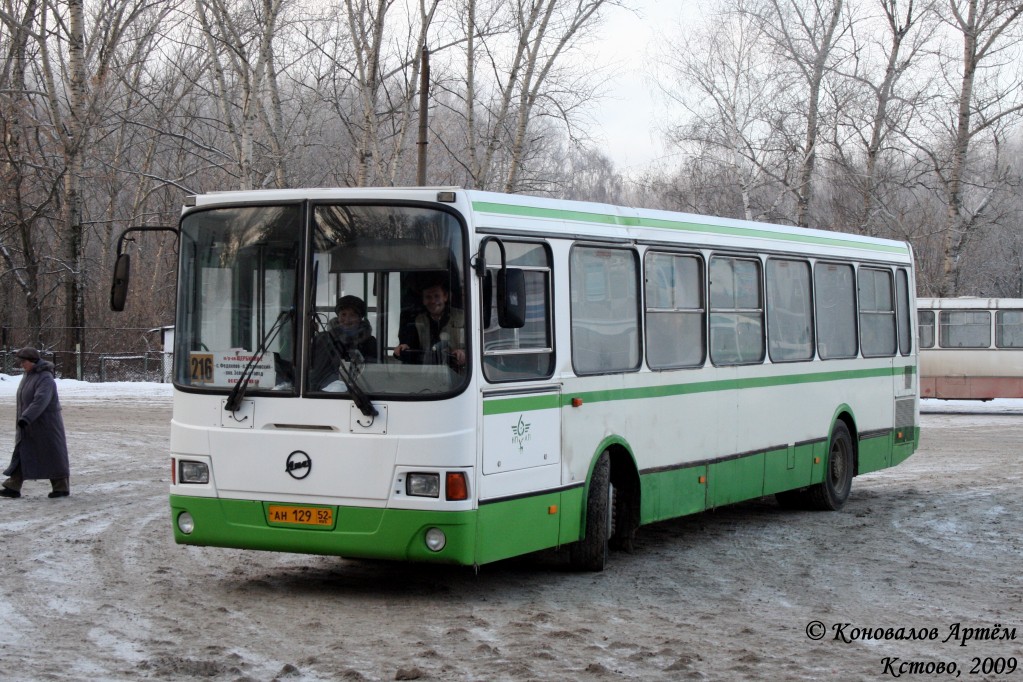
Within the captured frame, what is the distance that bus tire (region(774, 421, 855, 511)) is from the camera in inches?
571

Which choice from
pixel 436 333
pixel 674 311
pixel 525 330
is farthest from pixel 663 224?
pixel 436 333

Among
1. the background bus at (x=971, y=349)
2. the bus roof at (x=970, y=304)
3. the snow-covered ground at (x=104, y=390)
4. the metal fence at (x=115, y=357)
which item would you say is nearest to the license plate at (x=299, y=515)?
the snow-covered ground at (x=104, y=390)

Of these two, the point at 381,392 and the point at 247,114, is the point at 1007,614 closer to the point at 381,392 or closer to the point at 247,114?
the point at 381,392

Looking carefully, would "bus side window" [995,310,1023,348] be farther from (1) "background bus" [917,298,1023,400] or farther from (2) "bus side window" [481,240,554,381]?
(2) "bus side window" [481,240,554,381]

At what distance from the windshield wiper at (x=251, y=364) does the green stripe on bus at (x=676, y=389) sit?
1.48 m

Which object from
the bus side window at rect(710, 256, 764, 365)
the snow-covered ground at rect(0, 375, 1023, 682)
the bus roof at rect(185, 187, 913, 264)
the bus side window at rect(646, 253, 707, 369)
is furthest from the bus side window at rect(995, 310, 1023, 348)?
the bus side window at rect(646, 253, 707, 369)

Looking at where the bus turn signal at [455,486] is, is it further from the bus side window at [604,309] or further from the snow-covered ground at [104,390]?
the snow-covered ground at [104,390]

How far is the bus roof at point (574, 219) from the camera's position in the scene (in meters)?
8.98

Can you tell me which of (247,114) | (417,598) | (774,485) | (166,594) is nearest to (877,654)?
(417,598)

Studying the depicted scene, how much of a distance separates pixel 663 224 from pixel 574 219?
1.52 metres

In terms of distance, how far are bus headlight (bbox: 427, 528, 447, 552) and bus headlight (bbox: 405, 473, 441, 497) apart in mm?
235

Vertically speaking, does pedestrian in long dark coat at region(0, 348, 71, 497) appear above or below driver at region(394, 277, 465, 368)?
below

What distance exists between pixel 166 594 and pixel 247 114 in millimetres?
26716

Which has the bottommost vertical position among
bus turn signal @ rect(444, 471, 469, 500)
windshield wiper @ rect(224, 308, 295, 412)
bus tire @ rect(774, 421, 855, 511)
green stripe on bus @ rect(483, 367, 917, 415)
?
bus tire @ rect(774, 421, 855, 511)
